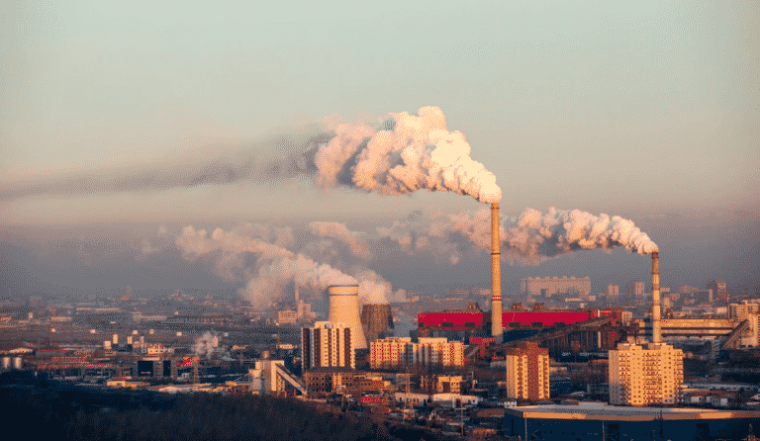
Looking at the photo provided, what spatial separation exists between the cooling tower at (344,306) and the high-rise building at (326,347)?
2131 mm

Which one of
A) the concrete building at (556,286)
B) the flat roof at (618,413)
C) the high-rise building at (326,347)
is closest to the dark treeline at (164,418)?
the flat roof at (618,413)

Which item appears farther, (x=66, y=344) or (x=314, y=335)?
(x=66, y=344)

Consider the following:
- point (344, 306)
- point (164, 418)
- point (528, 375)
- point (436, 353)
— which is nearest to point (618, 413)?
point (528, 375)

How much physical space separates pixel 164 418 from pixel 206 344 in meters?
29.3

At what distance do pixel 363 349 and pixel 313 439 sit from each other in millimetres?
20671

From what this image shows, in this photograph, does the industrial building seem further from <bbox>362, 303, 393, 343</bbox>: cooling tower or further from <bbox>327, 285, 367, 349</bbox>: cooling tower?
<bbox>362, 303, 393, 343</bbox>: cooling tower

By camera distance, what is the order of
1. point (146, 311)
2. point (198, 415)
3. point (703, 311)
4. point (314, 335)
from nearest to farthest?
point (198, 415) → point (314, 335) → point (146, 311) → point (703, 311)

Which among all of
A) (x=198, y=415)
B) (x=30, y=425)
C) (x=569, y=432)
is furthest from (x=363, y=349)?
(x=30, y=425)

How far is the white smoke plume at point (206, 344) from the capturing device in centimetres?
5456

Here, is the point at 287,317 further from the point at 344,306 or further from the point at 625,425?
the point at 625,425

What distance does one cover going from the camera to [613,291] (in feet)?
275

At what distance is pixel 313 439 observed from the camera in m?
27.8

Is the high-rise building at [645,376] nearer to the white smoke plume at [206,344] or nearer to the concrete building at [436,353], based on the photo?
the concrete building at [436,353]

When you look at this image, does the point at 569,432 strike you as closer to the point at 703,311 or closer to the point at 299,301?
the point at 299,301
